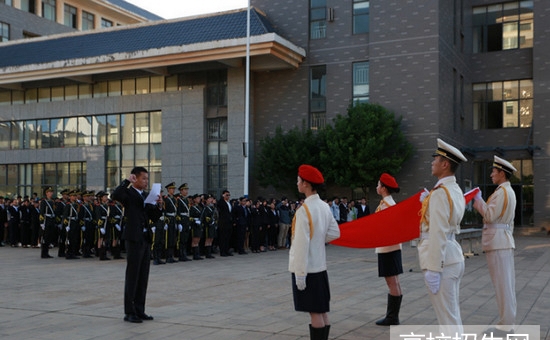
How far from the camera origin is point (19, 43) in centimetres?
3519

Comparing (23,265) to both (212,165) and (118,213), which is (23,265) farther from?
(212,165)

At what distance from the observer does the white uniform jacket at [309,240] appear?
5.67 metres

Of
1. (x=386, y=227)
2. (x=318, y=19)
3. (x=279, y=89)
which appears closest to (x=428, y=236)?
(x=386, y=227)

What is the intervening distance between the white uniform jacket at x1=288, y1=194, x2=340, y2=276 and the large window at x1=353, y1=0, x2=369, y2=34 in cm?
2390

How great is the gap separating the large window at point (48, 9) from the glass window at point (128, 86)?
1726cm

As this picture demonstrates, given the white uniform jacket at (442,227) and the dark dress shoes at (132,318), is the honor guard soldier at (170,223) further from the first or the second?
the white uniform jacket at (442,227)

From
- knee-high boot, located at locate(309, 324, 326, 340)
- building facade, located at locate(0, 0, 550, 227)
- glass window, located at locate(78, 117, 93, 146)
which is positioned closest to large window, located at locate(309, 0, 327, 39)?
building facade, located at locate(0, 0, 550, 227)

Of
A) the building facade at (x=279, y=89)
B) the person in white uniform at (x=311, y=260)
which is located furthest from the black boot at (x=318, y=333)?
the building facade at (x=279, y=89)

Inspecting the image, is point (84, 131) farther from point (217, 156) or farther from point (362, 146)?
point (362, 146)

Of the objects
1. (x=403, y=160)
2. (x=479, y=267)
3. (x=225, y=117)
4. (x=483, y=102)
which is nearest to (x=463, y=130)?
(x=483, y=102)

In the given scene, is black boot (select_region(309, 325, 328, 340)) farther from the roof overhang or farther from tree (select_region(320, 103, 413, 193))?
the roof overhang

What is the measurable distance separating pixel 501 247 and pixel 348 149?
18.3m

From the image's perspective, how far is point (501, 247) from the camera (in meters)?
7.32

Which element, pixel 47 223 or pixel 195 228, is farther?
pixel 47 223
